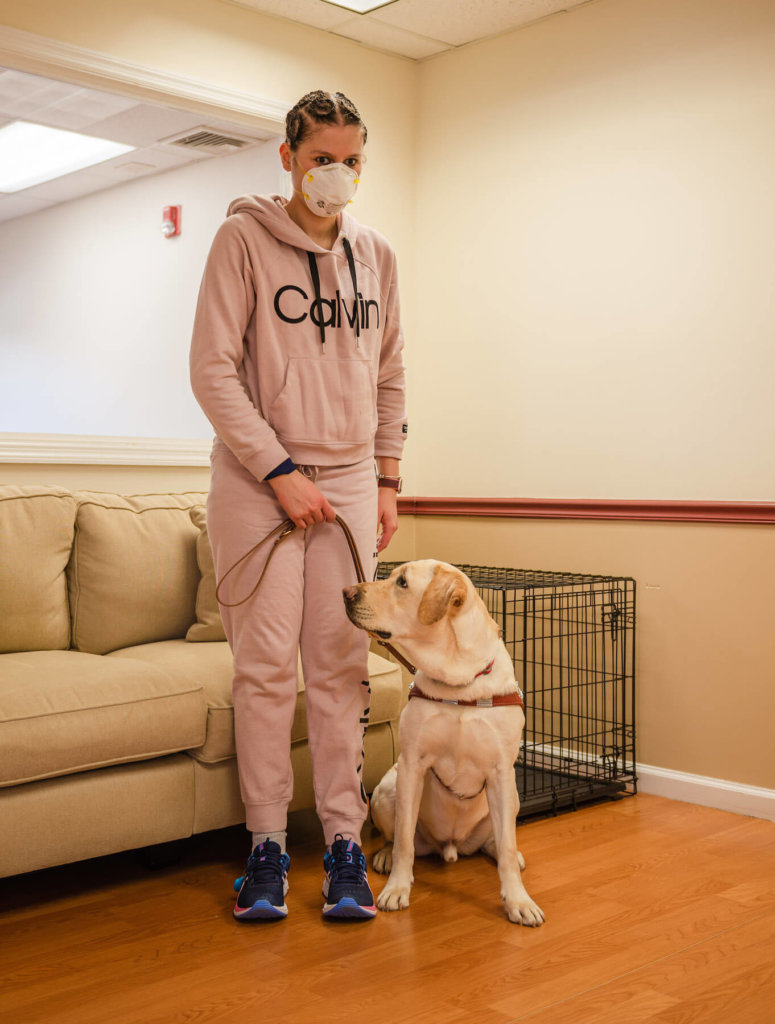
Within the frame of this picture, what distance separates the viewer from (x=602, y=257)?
3398mm

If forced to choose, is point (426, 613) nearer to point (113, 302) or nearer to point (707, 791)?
point (707, 791)

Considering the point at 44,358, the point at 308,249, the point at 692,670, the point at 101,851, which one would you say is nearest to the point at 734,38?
the point at 308,249

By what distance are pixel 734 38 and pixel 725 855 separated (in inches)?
89.4

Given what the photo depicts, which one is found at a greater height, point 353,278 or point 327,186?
point 327,186

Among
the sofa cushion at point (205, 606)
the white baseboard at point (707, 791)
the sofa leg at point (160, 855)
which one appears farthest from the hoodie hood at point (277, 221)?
the white baseboard at point (707, 791)

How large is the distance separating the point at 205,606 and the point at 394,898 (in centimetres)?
100

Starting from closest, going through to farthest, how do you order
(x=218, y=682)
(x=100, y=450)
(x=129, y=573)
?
(x=218, y=682) < (x=129, y=573) < (x=100, y=450)

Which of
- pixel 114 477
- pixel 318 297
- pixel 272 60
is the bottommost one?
pixel 114 477

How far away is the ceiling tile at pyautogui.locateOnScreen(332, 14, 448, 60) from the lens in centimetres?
360

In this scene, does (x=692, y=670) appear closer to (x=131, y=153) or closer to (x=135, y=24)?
(x=135, y=24)

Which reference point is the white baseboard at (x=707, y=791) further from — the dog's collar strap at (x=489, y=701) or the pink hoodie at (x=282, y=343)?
the pink hoodie at (x=282, y=343)

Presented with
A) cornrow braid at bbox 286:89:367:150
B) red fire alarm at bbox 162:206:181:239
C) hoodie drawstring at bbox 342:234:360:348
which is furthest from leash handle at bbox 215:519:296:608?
red fire alarm at bbox 162:206:181:239

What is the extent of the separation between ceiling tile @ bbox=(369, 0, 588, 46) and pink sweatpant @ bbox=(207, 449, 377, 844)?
1.96m

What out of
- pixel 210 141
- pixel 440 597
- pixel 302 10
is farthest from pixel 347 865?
pixel 210 141
